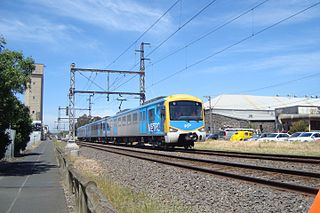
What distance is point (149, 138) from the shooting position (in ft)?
88.6

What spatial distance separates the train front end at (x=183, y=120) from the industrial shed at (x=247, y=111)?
46.1 m

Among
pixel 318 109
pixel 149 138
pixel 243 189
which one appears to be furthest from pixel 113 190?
pixel 318 109

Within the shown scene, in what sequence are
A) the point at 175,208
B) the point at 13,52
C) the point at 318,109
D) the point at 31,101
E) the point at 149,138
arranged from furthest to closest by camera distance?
the point at 31,101 → the point at 318,109 → the point at 149,138 → the point at 13,52 → the point at 175,208

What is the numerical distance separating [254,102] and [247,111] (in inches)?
455

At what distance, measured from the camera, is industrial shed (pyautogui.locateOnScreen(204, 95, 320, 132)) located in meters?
75.2

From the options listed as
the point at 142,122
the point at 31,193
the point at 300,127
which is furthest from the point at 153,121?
the point at 300,127

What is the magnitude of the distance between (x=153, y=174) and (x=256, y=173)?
3.52 meters

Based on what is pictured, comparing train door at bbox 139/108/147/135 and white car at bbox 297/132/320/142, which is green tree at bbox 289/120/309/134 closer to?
white car at bbox 297/132/320/142

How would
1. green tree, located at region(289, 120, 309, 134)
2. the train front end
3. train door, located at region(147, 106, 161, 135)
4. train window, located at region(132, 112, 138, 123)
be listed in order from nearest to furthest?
the train front end → train door, located at region(147, 106, 161, 135) → train window, located at region(132, 112, 138, 123) → green tree, located at region(289, 120, 309, 134)

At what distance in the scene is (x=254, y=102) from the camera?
3615 inches

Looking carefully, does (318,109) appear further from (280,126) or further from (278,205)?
(278,205)

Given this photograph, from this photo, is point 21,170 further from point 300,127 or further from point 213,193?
point 300,127

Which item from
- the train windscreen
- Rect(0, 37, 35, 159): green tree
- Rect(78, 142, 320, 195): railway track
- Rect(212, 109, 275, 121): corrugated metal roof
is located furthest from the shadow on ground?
Rect(212, 109, 275, 121): corrugated metal roof

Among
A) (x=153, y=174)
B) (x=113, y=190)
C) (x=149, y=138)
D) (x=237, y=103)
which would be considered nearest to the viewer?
(x=113, y=190)
